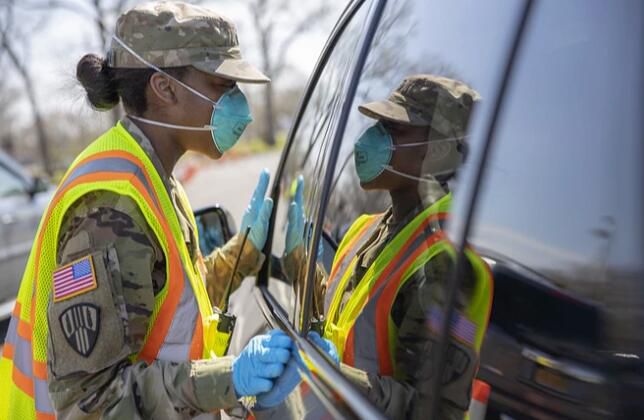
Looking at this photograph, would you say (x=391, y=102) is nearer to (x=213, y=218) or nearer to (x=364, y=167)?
(x=364, y=167)

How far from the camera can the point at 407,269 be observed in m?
1.37

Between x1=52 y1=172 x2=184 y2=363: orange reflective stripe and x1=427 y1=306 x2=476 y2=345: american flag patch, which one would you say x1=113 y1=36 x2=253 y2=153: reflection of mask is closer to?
x1=52 y1=172 x2=184 y2=363: orange reflective stripe

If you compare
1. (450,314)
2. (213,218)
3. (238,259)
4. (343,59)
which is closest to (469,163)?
(450,314)

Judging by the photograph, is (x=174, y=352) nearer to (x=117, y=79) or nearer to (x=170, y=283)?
(x=170, y=283)

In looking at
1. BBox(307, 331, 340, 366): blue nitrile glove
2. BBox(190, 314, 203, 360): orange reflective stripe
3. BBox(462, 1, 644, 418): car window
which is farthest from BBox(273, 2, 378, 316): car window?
BBox(462, 1, 644, 418): car window

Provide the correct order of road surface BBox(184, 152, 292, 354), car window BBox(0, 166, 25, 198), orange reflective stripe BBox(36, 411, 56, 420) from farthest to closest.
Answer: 1. car window BBox(0, 166, 25, 198)
2. road surface BBox(184, 152, 292, 354)
3. orange reflective stripe BBox(36, 411, 56, 420)

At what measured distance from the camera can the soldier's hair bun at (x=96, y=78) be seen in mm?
1951

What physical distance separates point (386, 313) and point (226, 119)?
888mm

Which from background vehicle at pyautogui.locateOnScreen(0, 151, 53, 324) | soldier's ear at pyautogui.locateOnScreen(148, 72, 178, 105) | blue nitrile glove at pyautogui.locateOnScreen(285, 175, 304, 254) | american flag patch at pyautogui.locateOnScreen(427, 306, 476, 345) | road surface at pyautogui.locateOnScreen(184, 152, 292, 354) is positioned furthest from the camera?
background vehicle at pyautogui.locateOnScreen(0, 151, 53, 324)

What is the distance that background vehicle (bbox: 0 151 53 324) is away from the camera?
5184mm

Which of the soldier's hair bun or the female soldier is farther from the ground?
the soldier's hair bun

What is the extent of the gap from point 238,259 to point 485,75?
1.32 metres

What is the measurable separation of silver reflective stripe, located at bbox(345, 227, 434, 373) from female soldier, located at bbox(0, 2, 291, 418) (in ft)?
0.86

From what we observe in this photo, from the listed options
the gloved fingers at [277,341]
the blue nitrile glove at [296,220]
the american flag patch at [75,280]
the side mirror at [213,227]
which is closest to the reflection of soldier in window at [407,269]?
the gloved fingers at [277,341]
